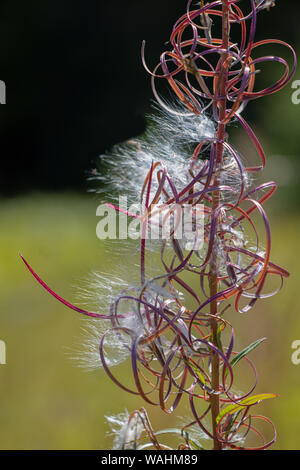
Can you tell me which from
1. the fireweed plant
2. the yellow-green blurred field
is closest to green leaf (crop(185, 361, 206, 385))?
the fireweed plant

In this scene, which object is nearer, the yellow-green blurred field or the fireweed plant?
the fireweed plant

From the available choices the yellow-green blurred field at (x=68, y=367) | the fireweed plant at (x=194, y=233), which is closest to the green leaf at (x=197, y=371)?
the fireweed plant at (x=194, y=233)

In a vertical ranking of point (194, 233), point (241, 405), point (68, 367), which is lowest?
point (68, 367)

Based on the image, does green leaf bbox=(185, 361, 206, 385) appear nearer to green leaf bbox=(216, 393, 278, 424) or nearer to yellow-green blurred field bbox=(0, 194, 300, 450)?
green leaf bbox=(216, 393, 278, 424)

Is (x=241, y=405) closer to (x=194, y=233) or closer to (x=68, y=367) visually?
(x=194, y=233)

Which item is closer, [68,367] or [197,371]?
[197,371]

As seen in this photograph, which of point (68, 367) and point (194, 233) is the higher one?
point (194, 233)

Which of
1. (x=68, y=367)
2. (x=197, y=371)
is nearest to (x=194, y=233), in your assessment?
(x=197, y=371)
